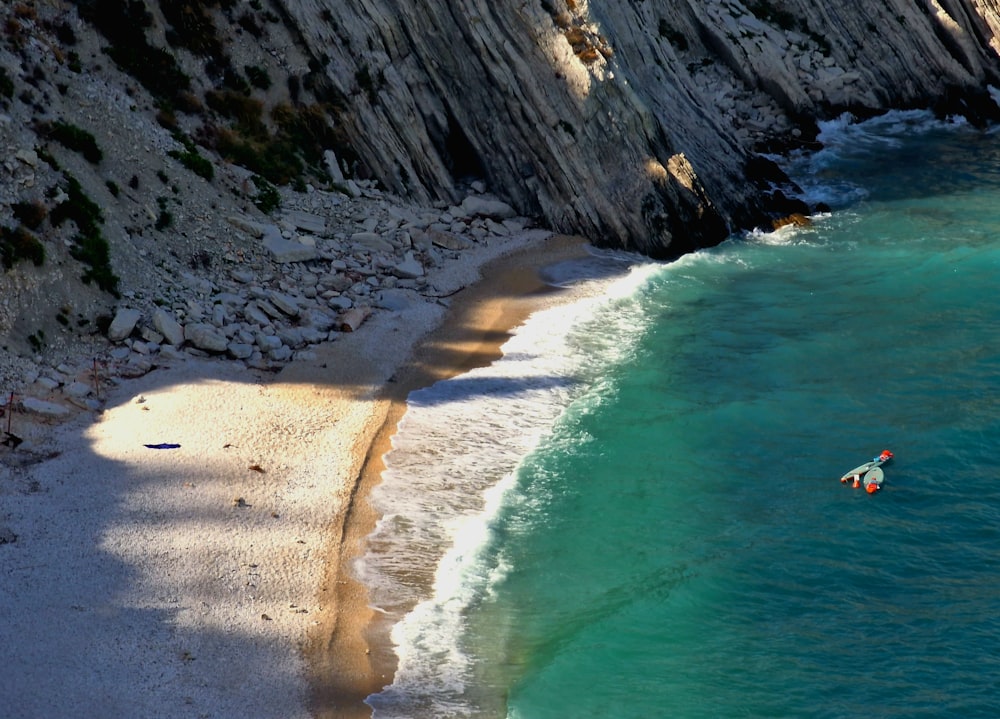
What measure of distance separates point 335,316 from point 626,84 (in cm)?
1294

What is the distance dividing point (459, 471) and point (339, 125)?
660 inches

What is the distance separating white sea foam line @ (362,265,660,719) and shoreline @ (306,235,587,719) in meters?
0.30

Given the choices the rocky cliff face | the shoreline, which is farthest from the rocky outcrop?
the shoreline

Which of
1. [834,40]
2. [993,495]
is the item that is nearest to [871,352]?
[993,495]

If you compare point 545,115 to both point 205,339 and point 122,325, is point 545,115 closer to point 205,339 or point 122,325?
point 205,339

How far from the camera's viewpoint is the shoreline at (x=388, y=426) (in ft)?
55.2

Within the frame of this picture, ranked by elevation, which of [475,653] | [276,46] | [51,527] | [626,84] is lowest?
[475,653]

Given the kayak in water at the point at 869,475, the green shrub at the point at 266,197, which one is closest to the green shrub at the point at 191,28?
the green shrub at the point at 266,197

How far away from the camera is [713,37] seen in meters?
47.4

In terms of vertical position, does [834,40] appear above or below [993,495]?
above

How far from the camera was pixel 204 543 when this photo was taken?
63.2 ft

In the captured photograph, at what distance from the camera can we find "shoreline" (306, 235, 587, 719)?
55.2 feet

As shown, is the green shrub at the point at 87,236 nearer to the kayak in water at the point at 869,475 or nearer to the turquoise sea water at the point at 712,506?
the turquoise sea water at the point at 712,506

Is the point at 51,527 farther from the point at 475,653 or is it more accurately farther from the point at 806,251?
the point at 806,251
